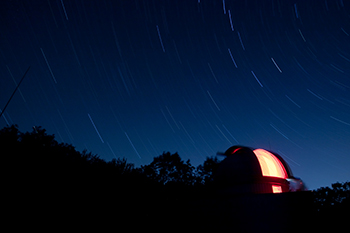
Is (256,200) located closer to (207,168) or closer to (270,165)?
(270,165)

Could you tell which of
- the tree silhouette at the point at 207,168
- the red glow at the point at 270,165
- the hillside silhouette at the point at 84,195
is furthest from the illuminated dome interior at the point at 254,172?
the tree silhouette at the point at 207,168

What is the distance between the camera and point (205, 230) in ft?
27.5

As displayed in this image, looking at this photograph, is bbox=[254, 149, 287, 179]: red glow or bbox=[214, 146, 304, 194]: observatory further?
bbox=[254, 149, 287, 179]: red glow

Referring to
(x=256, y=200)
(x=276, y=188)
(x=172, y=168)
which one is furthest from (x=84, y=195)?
(x=172, y=168)

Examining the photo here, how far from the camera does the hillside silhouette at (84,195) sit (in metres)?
5.46

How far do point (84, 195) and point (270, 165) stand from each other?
8683mm

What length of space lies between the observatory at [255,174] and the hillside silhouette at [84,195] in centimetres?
152

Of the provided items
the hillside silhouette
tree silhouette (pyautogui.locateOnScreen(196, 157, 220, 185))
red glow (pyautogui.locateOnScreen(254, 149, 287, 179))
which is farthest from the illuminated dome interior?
tree silhouette (pyautogui.locateOnScreen(196, 157, 220, 185))

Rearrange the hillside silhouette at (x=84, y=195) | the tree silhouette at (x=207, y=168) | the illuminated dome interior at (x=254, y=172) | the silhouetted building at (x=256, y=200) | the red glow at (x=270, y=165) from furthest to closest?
1. the tree silhouette at (x=207, y=168)
2. the red glow at (x=270, y=165)
3. the illuminated dome interior at (x=254, y=172)
4. the silhouetted building at (x=256, y=200)
5. the hillside silhouette at (x=84, y=195)

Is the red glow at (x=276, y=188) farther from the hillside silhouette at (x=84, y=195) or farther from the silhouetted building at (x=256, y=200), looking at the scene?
the hillside silhouette at (x=84, y=195)

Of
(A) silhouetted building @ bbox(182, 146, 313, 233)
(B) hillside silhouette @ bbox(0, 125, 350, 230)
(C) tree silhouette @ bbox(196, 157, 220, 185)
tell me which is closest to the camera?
(B) hillside silhouette @ bbox(0, 125, 350, 230)

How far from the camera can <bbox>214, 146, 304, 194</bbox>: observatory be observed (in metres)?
9.23

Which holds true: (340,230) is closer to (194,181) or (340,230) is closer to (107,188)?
(107,188)

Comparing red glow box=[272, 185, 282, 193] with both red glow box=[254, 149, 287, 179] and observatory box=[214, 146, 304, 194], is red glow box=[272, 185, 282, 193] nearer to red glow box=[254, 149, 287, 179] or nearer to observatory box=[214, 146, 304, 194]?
observatory box=[214, 146, 304, 194]
